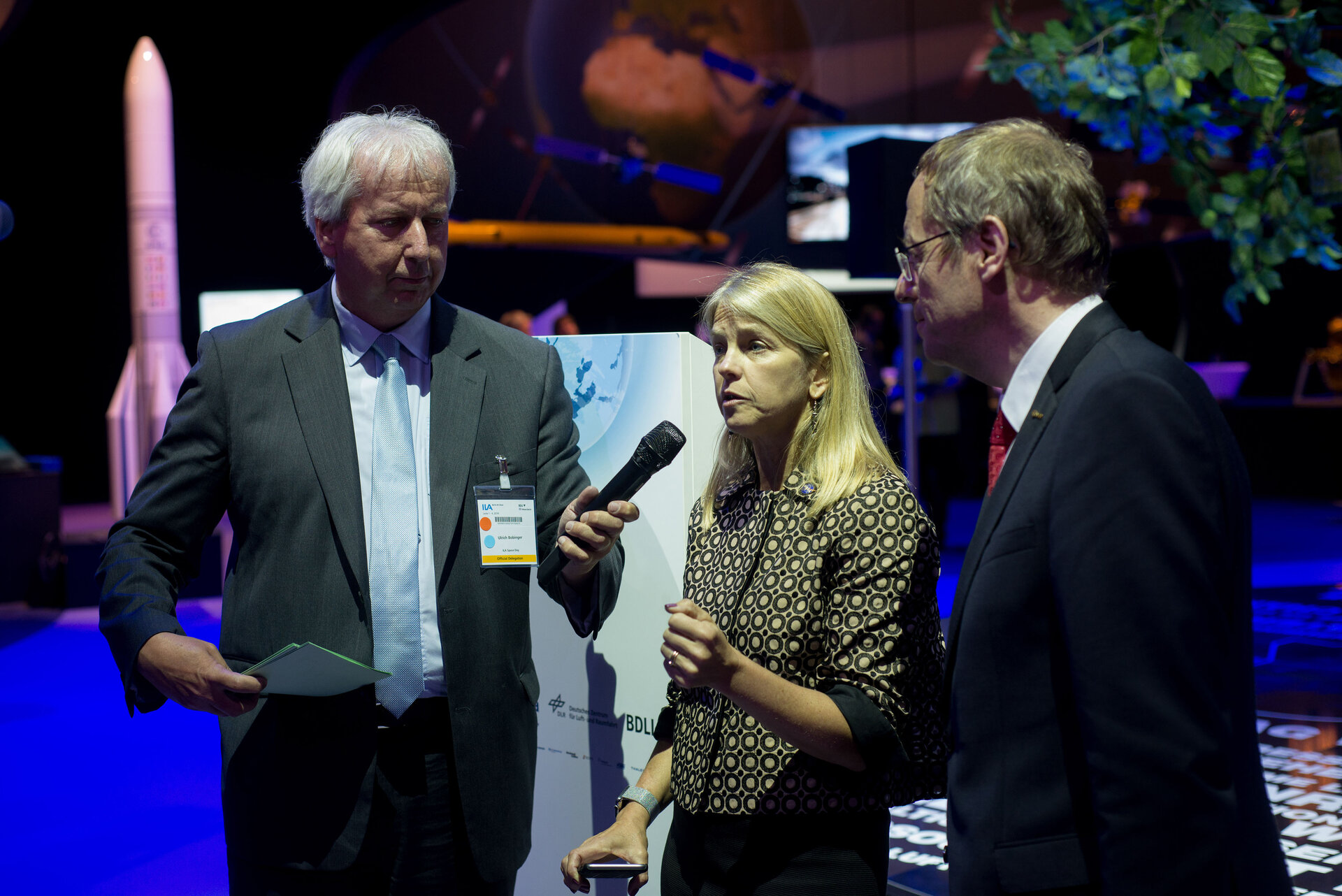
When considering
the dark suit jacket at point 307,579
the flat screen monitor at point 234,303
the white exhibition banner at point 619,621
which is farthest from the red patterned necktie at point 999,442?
the flat screen monitor at point 234,303

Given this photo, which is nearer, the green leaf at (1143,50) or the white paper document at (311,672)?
the white paper document at (311,672)

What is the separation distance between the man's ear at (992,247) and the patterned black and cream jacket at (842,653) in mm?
441

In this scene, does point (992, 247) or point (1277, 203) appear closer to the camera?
point (992, 247)

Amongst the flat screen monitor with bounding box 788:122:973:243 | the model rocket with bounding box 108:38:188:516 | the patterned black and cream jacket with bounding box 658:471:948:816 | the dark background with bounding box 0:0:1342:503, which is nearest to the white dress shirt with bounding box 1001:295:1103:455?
the patterned black and cream jacket with bounding box 658:471:948:816

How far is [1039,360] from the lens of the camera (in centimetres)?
128

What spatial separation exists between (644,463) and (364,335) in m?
0.56

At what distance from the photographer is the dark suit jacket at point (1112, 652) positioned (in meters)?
1.07

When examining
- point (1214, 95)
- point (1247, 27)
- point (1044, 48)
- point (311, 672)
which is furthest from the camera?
point (1214, 95)

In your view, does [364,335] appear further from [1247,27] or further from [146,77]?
[146,77]

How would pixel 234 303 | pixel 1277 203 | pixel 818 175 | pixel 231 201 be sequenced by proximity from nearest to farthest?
pixel 1277 203 < pixel 234 303 < pixel 231 201 < pixel 818 175

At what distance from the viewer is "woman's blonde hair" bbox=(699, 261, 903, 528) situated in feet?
5.70

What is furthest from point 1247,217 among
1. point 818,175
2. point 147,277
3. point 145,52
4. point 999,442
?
point 818,175

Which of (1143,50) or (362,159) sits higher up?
(1143,50)

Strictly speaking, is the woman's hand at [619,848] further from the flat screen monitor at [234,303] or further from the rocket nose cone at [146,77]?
the rocket nose cone at [146,77]
